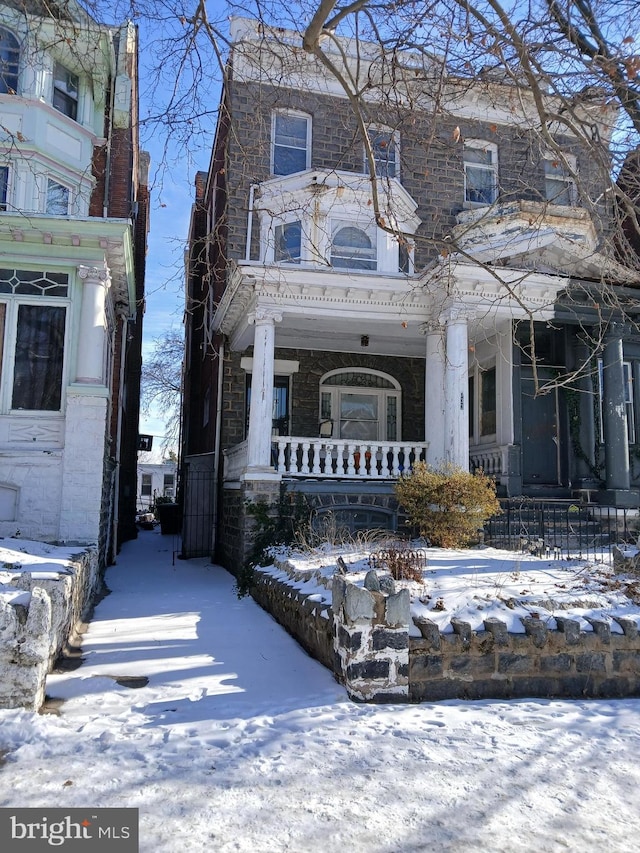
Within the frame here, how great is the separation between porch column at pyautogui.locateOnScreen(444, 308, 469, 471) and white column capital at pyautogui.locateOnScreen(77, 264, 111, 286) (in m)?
5.53

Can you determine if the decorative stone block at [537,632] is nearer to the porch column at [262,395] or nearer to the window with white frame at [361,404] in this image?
the porch column at [262,395]

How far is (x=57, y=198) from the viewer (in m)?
10.9

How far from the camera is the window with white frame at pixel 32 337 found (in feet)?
29.0

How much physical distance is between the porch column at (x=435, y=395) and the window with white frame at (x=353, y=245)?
Answer: 6.90 feet

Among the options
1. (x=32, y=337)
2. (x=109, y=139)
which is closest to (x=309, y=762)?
(x=32, y=337)

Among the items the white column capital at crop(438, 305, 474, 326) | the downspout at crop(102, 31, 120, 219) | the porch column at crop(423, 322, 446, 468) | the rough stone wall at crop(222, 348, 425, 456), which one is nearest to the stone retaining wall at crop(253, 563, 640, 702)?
the porch column at crop(423, 322, 446, 468)

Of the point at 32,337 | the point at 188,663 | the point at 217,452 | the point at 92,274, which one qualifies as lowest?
the point at 188,663

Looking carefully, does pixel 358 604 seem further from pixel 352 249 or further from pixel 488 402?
pixel 488 402

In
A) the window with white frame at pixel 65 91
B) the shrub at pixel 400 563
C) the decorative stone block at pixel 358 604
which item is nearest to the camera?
the decorative stone block at pixel 358 604

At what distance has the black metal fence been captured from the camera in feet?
34.1

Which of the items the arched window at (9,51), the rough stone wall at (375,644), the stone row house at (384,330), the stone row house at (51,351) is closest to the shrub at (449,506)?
the stone row house at (384,330)

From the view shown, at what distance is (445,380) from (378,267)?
10.1ft

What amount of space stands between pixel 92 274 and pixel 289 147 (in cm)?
660

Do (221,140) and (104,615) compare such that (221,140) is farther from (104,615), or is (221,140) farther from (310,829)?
(310,829)
